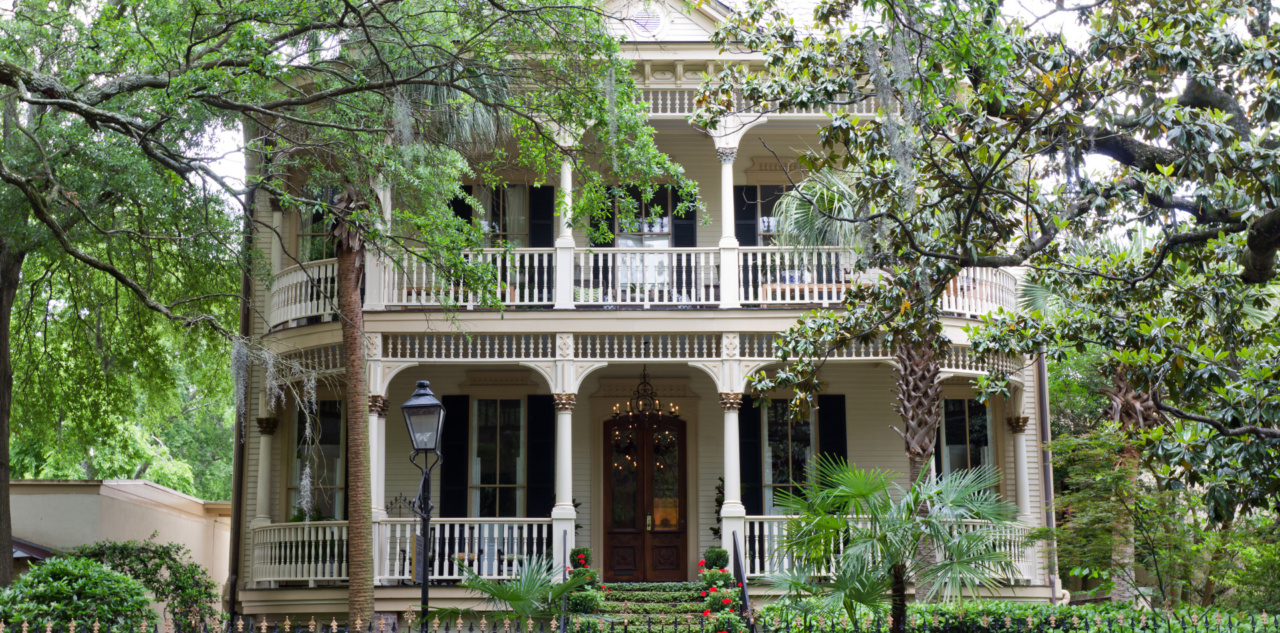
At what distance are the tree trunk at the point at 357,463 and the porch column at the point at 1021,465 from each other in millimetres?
8963

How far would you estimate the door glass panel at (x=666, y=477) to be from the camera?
16.6 metres

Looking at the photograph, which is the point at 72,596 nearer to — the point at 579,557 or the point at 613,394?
the point at 579,557

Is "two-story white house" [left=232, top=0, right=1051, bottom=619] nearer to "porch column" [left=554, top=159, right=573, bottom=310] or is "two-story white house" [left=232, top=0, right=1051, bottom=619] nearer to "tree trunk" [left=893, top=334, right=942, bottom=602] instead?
"porch column" [left=554, top=159, right=573, bottom=310]

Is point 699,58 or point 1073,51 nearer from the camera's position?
point 1073,51

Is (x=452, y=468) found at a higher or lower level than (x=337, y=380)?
lower

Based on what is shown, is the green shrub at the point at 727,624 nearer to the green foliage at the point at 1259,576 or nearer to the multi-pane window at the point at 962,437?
the green foliage at the point at 1259,576

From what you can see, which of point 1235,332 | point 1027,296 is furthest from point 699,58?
point 1235,332

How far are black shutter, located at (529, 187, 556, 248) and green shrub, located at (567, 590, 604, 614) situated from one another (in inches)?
233

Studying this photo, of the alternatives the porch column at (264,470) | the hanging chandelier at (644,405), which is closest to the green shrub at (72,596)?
the porch column at (264,470)

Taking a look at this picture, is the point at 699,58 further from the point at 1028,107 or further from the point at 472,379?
the point at 1028,107

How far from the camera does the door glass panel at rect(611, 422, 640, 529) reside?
16.6 meters

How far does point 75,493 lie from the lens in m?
15.9

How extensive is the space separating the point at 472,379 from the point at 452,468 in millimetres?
1356

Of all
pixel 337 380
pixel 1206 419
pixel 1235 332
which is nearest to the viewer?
pixel 1206 419
